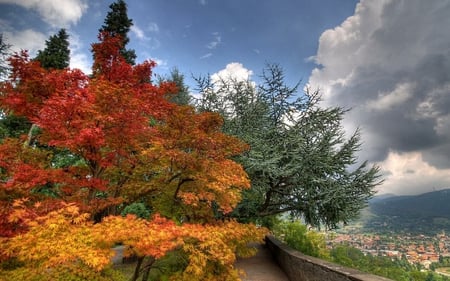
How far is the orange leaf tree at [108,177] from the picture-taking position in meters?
4.54

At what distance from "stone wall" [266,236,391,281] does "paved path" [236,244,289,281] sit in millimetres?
326

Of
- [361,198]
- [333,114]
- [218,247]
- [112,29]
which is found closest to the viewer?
[218,247]

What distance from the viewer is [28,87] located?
689cm

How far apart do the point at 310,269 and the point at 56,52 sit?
2266cm

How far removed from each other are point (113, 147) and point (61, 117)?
1460 millimetres

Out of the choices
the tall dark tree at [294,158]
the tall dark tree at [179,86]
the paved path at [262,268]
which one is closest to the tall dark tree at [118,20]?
the tall dark tree at [179,86]

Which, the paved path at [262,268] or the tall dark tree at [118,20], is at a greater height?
the tall dark tree at [118,20]

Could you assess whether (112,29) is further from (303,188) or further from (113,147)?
(303,188)

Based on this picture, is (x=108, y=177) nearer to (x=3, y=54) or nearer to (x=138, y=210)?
(x=138, y=210)

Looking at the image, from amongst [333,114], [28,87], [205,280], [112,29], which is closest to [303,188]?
[333,114]

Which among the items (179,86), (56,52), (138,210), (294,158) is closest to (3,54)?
(56,52)

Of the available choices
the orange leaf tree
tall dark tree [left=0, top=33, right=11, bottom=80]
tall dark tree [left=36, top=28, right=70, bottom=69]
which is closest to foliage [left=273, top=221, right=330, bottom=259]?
the orange leaf tree

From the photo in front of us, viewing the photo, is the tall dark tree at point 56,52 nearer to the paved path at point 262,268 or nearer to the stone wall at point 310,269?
the paved path at point 262,268

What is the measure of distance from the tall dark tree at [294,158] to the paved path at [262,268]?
2.30 meters
